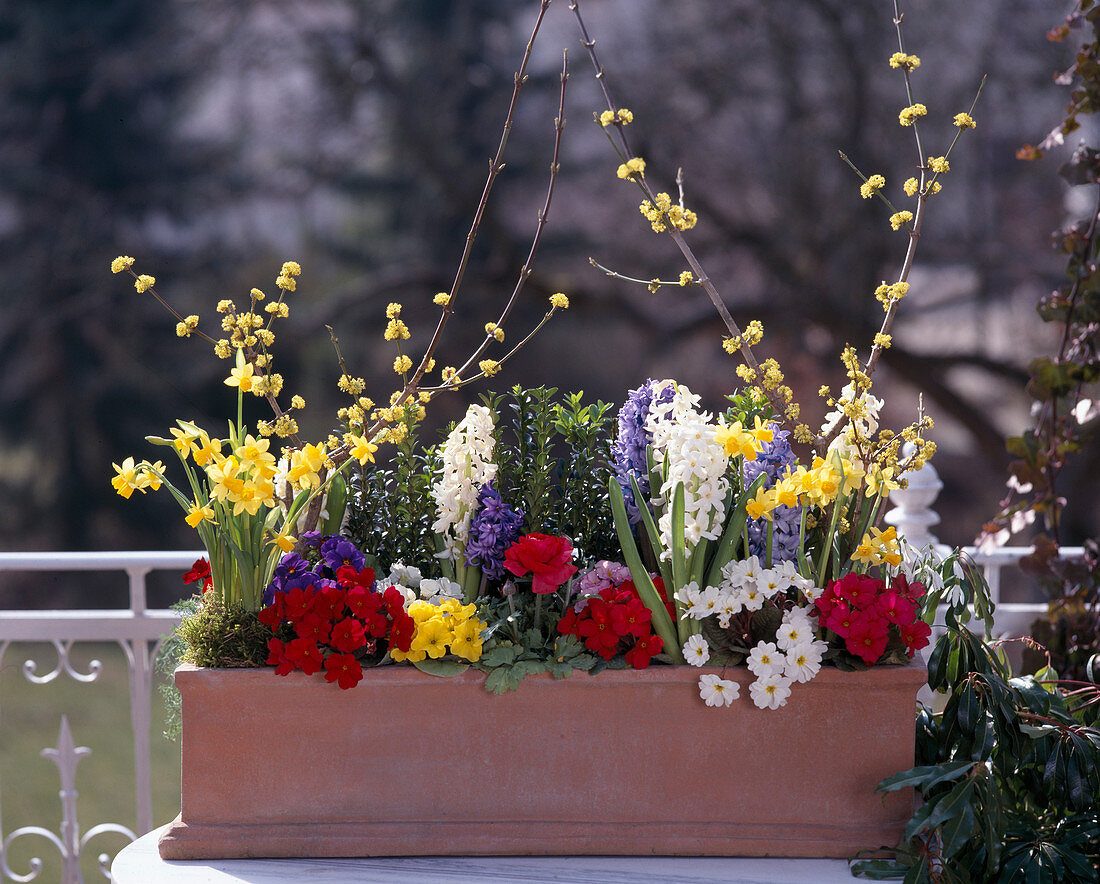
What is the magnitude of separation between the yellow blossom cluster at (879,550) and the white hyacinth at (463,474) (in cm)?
44

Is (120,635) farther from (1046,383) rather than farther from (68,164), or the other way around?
(68,164)

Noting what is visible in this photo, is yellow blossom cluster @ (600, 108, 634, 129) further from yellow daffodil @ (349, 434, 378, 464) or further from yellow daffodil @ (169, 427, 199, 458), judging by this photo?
yellow daffodil @ (169, 427, 199, 458)

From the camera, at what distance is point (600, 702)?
1.00 metres

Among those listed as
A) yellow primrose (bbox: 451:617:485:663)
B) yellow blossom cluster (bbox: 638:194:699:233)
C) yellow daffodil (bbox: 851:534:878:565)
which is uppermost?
→ yellow blossom cluster (bbox: 638:194:699:233)

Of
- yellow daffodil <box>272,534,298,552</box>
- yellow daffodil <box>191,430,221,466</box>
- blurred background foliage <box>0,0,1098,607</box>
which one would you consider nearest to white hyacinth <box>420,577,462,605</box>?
yellow daffodil <box>272,534,298,552</box>

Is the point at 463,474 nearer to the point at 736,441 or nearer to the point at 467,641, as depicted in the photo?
the point at 467,641

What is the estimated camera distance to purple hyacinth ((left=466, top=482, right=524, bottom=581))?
1049 mm

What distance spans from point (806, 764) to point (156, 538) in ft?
13.6

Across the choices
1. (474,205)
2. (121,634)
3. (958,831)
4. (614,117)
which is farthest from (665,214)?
(474,205)

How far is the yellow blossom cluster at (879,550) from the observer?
3.40 ft

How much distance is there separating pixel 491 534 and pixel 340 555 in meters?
0.18

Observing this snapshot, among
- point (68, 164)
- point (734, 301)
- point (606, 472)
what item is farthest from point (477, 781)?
point (68, 164)

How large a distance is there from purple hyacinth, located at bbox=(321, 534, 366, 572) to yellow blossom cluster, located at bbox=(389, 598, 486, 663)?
9cm

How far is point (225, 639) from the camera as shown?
101 centimetres
